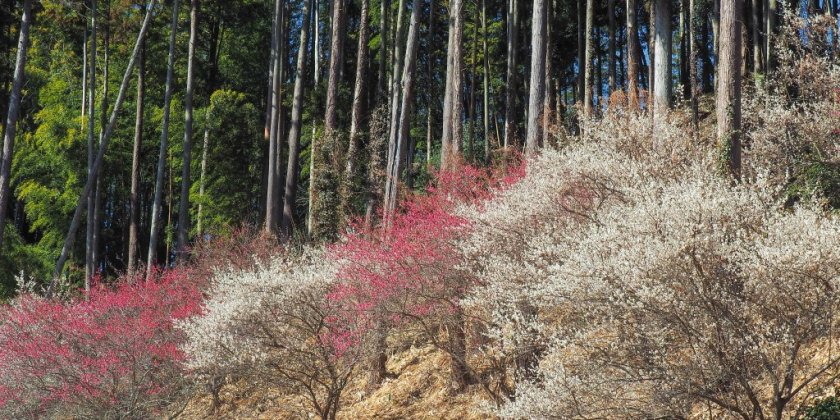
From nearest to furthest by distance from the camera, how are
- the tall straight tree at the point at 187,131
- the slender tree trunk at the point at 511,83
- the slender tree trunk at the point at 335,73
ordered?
the slender tree trunk at the point at 335,73
the slender tree trunk at the point at 511,83
the tall straight tree at the point at 187,131

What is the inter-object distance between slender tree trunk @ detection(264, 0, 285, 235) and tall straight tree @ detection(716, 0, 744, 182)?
30.9ft

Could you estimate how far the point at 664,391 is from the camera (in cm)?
600

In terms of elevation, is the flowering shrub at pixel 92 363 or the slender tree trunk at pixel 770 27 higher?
the slender tree trunk at pixel 770 27

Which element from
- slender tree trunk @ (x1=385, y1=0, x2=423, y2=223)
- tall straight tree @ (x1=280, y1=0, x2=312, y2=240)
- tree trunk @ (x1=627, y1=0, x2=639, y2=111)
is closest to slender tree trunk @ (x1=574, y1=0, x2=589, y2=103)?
tree trunk @ (x1=627, y1=0, x2=639, y2=111)

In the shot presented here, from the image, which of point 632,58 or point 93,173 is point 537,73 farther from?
point 93,173

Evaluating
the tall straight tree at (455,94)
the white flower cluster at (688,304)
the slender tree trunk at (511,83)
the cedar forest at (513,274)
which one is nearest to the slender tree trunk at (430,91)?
the cedar forest at (513,274)

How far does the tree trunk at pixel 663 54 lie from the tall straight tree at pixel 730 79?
170 centimetres

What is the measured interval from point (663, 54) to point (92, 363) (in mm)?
9225

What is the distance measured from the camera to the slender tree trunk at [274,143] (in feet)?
56.3

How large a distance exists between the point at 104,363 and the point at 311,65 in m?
23.0

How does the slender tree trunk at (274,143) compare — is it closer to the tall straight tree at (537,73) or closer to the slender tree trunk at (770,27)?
the tall straight tree at (537,73)

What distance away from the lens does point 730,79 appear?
897 centimetres

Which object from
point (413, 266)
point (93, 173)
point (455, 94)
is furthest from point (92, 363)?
point (93, 173)

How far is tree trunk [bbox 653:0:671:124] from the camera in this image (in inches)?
435
